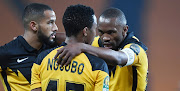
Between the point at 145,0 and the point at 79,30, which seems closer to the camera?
the point at 79,30

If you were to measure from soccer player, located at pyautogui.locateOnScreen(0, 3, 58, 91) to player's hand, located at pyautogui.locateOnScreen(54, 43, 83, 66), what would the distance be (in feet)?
2.52

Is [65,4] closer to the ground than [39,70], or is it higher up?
higher up

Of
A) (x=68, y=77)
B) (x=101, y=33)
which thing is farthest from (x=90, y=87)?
(x=101, y=33)

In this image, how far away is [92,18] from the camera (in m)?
1.78

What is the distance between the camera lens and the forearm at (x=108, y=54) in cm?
175

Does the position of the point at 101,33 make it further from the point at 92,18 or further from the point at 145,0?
the point at 145,0

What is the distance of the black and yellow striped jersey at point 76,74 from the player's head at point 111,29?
31.1 inches

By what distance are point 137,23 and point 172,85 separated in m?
1.26


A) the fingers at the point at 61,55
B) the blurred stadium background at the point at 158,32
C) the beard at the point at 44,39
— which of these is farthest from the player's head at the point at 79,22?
the blurred stadium background at the point at 158,32

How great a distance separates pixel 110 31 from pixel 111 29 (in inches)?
0.8

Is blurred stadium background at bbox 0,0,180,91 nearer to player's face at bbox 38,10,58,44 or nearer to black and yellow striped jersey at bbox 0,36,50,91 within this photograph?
player's face at bbox 38,10,58,44

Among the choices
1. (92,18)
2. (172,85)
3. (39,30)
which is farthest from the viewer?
(172,85)

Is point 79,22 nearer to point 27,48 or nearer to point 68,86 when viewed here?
Answer: point 68,86

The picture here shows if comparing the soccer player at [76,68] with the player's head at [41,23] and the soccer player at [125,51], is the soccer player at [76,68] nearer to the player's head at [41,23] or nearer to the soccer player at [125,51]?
the soccer player at [125,51]
